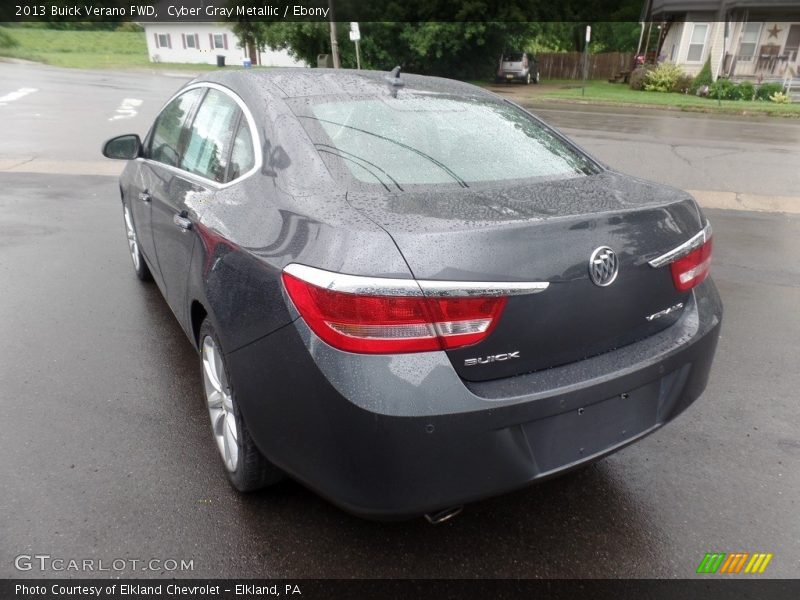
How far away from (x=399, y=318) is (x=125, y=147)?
2981mm

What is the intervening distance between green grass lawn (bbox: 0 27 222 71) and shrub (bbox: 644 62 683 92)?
33.6 metres

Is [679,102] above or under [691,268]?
under

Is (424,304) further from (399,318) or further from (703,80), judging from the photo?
(703,80)

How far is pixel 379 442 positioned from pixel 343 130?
1.31 m

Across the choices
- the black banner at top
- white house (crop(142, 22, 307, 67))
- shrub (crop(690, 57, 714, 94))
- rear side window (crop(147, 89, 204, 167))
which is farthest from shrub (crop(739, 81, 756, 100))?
white house (crop(142, 22, 307, 67))

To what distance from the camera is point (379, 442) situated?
172cm

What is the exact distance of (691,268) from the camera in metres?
2.20

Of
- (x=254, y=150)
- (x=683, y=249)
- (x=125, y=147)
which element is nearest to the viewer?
(x=683, y=249)

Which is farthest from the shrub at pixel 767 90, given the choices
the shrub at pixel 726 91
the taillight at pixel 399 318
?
the taillight at pixel 399 318

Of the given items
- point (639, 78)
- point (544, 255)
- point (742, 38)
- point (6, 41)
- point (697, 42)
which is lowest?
point (639, 78)

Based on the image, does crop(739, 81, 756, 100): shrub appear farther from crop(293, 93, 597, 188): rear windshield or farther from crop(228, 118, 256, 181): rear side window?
crop(228, 118, 256, 181): rear side window

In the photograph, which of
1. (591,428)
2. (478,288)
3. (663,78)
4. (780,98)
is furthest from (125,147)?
(663,78)

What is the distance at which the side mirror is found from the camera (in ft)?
12.6

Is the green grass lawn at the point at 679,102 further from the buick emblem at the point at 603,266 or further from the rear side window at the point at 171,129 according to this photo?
the buick emblem at the point at 603,266
